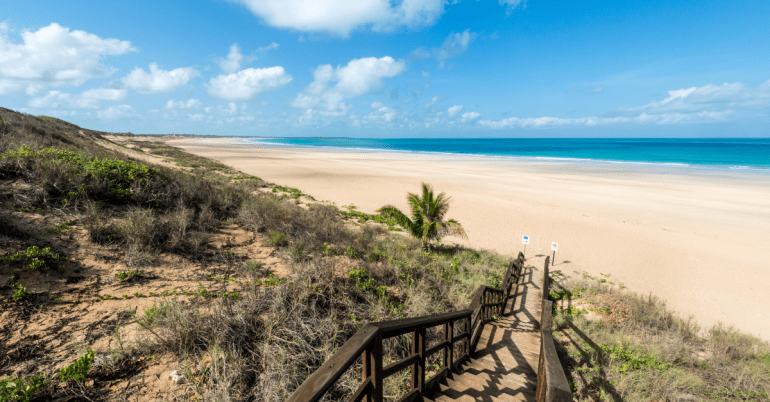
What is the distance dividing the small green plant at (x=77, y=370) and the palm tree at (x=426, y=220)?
32.9ft

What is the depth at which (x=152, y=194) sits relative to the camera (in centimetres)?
748

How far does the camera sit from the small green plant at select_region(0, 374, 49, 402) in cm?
230

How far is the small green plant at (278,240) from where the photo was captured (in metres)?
7.26

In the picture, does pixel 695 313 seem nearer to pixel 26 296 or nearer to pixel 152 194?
pixel 26 296

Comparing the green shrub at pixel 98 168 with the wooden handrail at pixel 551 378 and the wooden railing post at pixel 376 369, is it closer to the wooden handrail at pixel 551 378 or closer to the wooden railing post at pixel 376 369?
the wooden railing post at pixel 376 369

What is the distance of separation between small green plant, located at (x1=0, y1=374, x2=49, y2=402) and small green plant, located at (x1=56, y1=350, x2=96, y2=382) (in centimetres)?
12

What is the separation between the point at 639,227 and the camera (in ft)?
53.8

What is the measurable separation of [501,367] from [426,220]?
8128 mm

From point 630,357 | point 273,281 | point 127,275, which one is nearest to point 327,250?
point 273,281

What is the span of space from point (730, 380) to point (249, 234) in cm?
1032

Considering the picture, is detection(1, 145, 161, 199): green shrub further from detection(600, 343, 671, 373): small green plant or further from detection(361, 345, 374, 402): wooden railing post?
detection(600, 343, 671, 373): small green plant

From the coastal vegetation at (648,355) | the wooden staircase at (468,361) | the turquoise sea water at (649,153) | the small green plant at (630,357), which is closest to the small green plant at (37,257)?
the wooden staircase at (468,361)

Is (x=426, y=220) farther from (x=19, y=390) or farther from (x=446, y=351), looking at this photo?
Result: (x=19, y=390)

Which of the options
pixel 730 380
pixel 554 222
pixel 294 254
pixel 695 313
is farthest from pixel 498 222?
pixel 294 254
